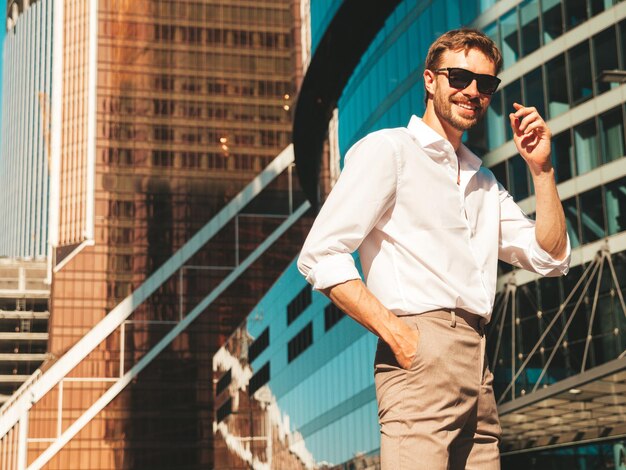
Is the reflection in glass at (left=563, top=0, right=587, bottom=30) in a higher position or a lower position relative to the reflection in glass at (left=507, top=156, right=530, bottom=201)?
higher

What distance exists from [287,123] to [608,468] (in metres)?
104

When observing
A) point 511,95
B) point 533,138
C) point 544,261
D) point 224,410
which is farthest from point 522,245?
point 224,410

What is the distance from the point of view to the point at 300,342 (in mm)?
54188

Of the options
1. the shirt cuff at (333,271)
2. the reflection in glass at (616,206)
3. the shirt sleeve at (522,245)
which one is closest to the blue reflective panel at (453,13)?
the reflection in glass at (616,206)

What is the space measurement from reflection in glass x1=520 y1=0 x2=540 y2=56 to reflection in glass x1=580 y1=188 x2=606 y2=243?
383cm

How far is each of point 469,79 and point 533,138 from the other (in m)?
0.29

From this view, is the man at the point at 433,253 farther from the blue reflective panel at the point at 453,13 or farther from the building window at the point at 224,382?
the building window at the point at 224,382

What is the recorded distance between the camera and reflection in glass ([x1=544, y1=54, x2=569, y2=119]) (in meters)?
25.0

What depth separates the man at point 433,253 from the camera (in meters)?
3.07

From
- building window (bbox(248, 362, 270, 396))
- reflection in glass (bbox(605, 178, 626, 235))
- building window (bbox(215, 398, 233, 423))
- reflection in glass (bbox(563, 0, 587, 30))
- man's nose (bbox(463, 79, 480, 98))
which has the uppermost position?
building window (bbox(215, 398, 233, 423))

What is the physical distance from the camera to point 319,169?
163 feet

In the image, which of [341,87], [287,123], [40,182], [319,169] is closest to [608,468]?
[341,87]

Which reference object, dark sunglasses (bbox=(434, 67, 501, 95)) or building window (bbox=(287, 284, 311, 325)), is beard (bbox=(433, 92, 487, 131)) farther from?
building window (bbox=(287, 284, 311, 325))

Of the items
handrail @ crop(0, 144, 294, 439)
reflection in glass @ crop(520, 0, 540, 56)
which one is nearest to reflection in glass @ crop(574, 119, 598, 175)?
reflection in glass @ crop(520, 0, 540, 56)
